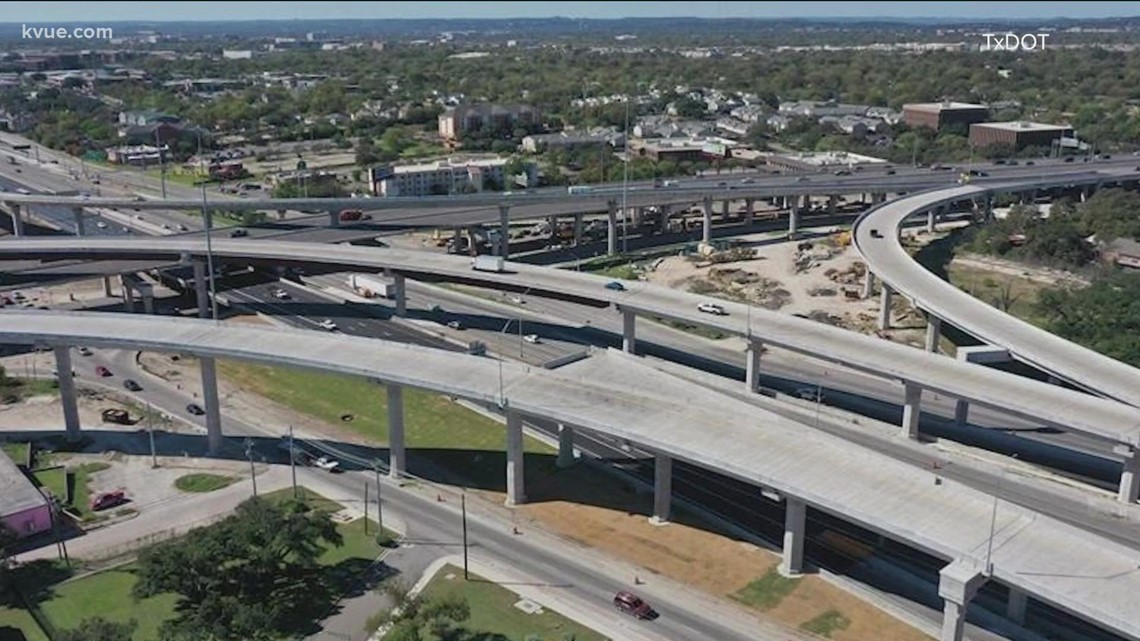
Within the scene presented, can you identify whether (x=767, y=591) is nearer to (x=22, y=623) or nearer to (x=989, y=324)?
(x=22, y=623)

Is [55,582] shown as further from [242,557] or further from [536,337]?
[536,337]

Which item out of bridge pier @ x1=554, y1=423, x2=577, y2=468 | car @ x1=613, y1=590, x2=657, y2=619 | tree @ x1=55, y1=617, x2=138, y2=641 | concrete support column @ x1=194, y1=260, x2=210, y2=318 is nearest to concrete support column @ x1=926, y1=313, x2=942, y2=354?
bridge pier @ x1=554, y1=423, x2=577, y2=468

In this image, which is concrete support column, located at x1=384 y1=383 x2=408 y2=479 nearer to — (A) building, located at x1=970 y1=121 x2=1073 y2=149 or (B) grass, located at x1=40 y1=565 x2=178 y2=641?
(B) grass, located at x1=40 y1=565 x2=178 y2=641

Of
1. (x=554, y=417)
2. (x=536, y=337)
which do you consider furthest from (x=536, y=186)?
(x=554, y=417)

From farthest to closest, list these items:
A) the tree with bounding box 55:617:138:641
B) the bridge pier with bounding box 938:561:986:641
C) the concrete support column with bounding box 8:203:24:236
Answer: the concrete support column with bounding box 8:203:24:236 → the bridge pier with bounding box 938:561:986:641 → the tree with bounding box 55:617:138:641


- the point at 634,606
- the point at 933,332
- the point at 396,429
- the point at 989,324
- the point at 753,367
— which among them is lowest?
the point at 634,606

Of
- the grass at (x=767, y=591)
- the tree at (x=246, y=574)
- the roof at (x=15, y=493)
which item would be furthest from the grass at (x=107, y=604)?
the grass at (x=767, y=591)

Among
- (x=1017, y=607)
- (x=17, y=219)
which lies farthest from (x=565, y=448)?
(x=17, y=219)
